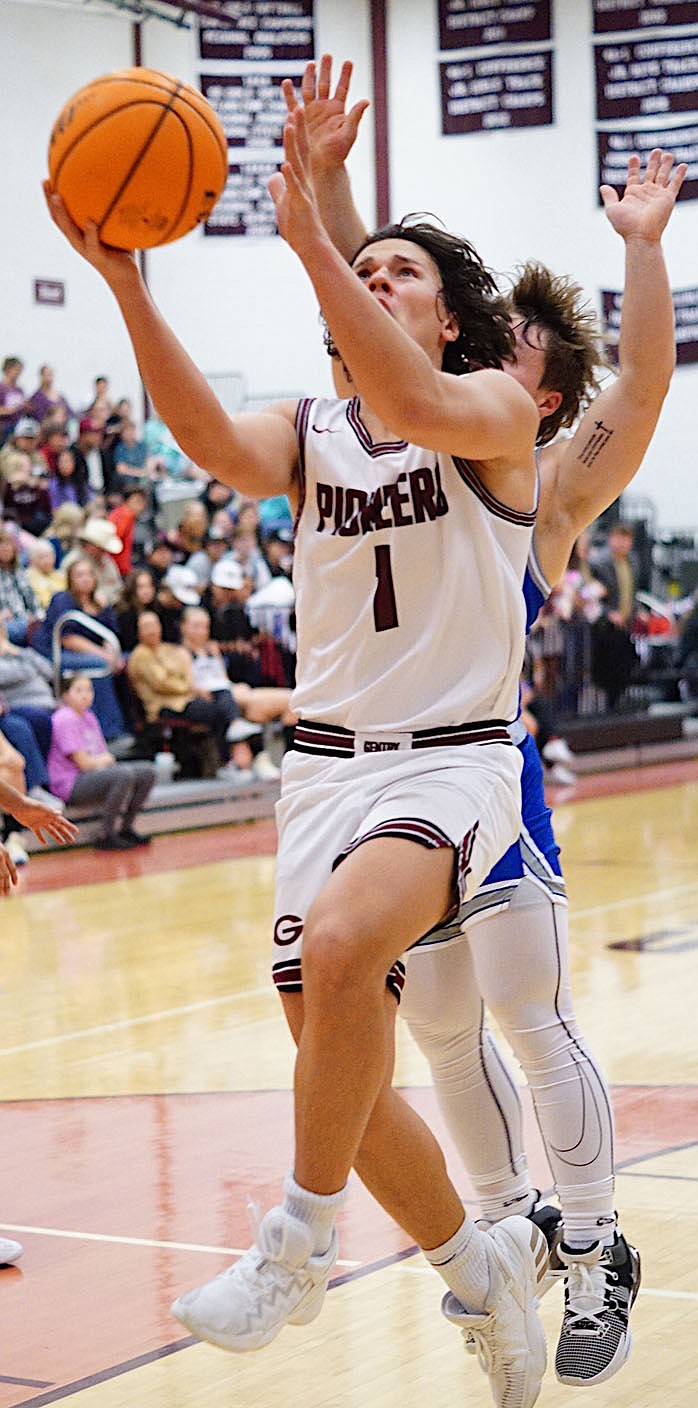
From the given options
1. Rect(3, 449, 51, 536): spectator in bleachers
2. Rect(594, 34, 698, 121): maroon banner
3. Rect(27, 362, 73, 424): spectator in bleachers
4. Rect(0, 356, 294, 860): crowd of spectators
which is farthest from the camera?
Rect(594, 34, 698, 121): maroon banner

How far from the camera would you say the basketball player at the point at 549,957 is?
3252mm

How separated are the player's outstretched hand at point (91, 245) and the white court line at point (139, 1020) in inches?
150

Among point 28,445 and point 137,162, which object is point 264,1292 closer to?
point 137,162

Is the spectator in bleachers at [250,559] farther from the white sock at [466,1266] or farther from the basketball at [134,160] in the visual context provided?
the white sock at [466,1266]

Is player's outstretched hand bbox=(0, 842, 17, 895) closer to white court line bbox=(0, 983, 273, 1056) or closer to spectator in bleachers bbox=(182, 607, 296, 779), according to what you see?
white court line bbox=(0, 983, 273, 1056)

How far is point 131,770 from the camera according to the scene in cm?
1117

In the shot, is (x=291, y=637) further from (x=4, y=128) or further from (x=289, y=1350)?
(x=289, y=1350)

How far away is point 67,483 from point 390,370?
12265mm

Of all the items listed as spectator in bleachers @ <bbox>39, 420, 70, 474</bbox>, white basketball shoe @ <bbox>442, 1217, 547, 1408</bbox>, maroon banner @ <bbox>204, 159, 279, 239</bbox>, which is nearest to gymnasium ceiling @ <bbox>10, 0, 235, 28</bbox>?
maroon banner @ <bbox>204, 159, 279, 239</bbox>

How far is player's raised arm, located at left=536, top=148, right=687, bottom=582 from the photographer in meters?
3.53

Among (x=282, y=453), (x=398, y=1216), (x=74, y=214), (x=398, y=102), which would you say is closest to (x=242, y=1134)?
(x=398, y=1216)

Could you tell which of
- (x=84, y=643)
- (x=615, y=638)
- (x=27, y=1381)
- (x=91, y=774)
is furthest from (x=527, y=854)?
(x=615, y=638)

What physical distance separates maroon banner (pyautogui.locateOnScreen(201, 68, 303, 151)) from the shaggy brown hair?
531 inches

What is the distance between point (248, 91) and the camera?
16609mm
